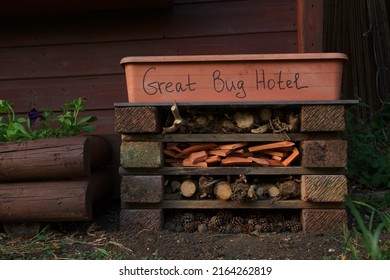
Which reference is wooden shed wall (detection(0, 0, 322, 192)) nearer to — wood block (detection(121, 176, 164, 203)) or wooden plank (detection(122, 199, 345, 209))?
wood block (detection(121, 176, 164, 203))

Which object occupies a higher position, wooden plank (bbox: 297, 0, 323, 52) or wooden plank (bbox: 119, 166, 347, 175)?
wooden plank (bbox: 297, 0, 323, 52)

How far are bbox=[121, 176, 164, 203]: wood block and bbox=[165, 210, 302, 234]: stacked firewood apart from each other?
0.20 meters

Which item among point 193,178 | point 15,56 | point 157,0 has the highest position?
point 157,0

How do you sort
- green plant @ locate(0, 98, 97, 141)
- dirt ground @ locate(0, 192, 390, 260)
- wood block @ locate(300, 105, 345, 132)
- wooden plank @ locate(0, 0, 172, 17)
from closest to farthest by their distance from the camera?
dirt ground @ locate(0, 192, 390, 260)
wood block @ locate(300, 105, 345, 132)
green plant @ locate(0, 98, 97, 141)
wooden plank @ locate(0, 0, 172, 17)

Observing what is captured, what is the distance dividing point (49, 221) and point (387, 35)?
150 inches

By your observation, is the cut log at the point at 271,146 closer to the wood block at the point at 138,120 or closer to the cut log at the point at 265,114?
the cut log at the point at 265,114

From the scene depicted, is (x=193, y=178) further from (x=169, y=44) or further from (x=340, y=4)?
(x=340, y=4)

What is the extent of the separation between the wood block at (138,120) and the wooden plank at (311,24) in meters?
1.02

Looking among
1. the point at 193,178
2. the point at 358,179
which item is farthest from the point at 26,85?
the point at 358,179

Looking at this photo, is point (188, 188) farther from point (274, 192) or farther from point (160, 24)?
point (160, 24)

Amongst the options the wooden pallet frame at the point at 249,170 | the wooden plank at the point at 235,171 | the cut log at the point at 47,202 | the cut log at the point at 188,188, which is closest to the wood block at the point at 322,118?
the wooden pallet frame at the point at 249,170

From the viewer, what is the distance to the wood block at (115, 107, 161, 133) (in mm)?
2580

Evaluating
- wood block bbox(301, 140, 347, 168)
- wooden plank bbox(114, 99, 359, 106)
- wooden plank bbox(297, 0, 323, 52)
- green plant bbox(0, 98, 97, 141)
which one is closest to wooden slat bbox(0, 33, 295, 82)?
wooden plank bbox(297, 0, 323, 52)

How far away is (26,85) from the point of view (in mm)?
3598
